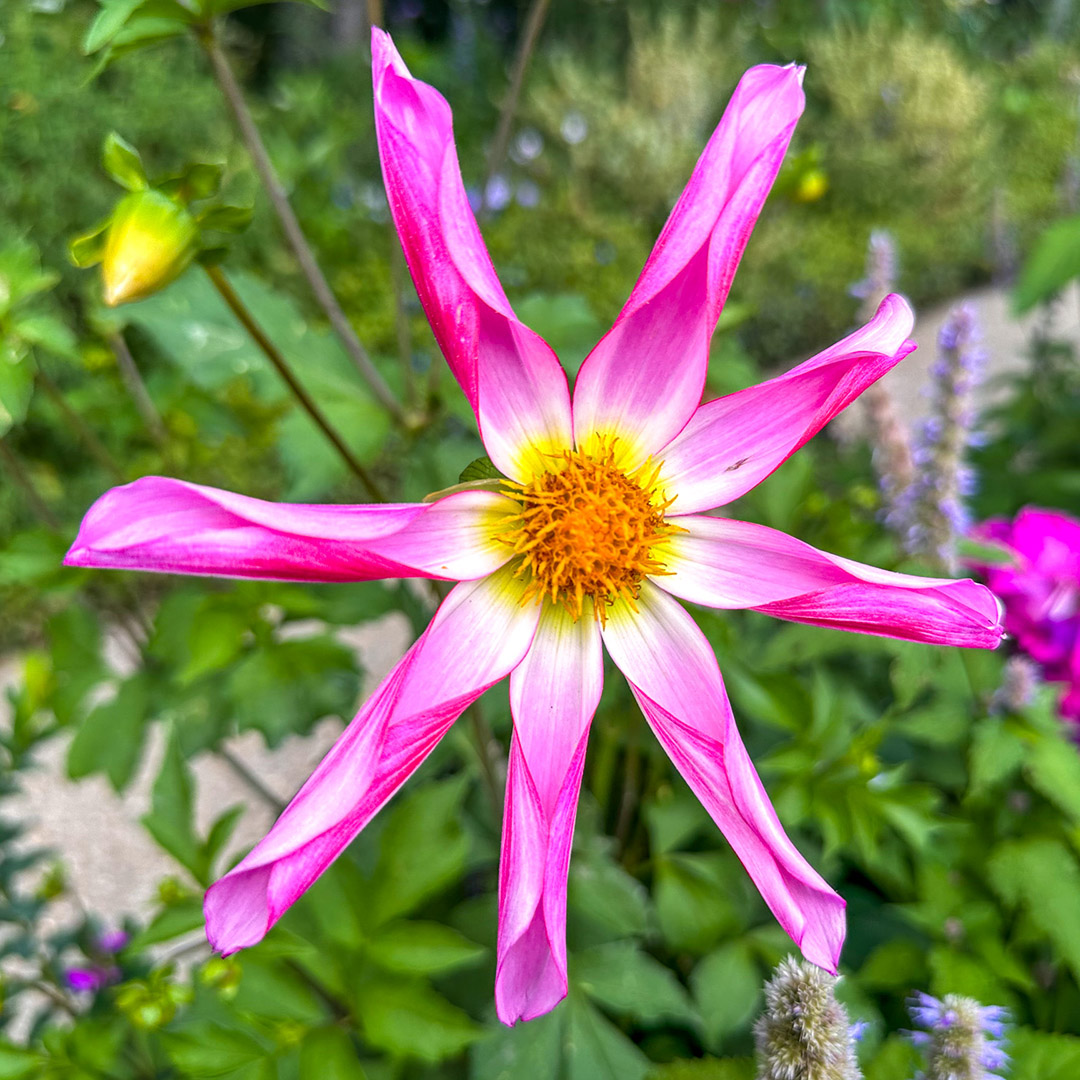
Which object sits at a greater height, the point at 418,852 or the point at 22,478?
the point at 22,478

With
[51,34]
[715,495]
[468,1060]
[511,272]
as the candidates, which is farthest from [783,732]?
[51,34]

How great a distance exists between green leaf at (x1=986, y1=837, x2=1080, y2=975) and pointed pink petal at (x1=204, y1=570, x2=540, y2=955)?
2.01ft

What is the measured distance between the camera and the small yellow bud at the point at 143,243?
1.84ft

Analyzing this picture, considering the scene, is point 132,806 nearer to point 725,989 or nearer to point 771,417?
point 725,989

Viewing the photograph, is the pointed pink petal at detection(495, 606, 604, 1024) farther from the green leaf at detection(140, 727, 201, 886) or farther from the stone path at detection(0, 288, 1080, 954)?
the stone path at detection(0, 288, 1080, 954)

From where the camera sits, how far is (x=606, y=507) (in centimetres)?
56

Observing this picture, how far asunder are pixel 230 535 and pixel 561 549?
0.21m

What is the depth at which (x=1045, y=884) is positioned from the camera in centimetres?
83

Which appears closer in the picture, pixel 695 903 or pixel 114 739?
pixel 695 903

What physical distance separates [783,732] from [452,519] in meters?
0.67

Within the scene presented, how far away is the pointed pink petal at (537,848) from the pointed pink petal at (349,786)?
0.04 metres

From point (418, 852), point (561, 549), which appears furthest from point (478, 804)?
point (561, 549)

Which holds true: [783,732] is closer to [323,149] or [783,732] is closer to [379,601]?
[379,601]

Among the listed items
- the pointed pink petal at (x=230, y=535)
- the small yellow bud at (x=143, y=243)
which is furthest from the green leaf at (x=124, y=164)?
the pointed pink petal at (x=230, y=535)
